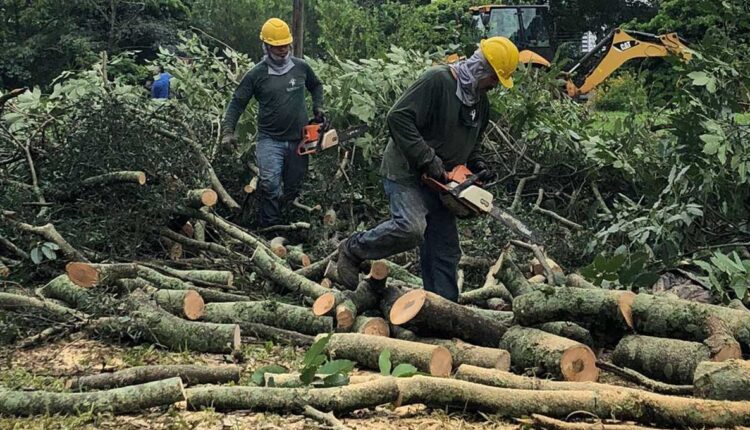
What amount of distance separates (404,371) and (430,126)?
5.49 ft

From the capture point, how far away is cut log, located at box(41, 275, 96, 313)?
14.9ft

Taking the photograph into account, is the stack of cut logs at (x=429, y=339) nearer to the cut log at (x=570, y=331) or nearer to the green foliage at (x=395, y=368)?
the cut log at (x=570, y=331)

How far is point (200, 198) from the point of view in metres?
5.74

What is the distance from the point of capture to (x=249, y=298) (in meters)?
4.98

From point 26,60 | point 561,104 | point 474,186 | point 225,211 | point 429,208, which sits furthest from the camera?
point 26,60

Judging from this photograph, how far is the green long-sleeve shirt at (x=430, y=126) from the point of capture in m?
4.48

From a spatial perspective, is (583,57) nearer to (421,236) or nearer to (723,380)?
(421,236)

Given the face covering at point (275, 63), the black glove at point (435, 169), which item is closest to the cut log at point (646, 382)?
the black glove at point (435, 169)

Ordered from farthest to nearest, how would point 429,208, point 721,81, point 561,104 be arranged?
point 561,104, point 721,81, point 429,208

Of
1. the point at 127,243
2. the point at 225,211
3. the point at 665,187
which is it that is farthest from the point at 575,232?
the point at 127,243

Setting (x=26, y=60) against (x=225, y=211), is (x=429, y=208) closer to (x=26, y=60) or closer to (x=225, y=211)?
(x=225, y=211)

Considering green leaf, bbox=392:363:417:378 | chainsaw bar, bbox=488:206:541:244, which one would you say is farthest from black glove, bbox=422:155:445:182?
green leaf, bbox=392:363:417:378

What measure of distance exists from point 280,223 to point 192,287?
77.8 inches

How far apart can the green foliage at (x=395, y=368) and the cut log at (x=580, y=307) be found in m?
0.68
